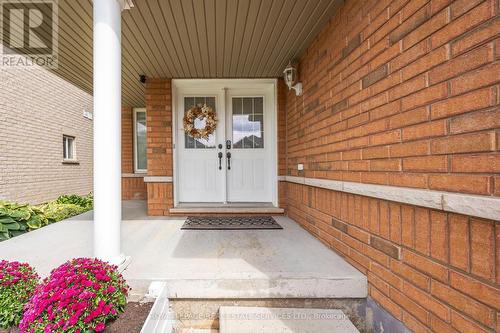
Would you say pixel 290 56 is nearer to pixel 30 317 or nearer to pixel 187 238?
pixel 187 238

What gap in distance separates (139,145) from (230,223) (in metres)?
4.11

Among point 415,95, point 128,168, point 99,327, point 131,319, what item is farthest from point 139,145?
point 415,95

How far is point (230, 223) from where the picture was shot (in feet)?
12.1

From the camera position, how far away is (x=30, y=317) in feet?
4.29

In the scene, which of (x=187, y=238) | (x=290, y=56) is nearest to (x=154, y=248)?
(x=187, y=238)

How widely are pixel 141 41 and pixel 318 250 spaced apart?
2.90m

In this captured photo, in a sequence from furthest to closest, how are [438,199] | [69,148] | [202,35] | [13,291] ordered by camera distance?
[69,148] < [202,35] < [13,291] < [438,199]

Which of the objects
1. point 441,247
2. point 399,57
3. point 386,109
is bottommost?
point 441,247

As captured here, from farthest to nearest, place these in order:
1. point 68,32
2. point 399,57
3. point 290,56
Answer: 1. point 290,56
2. point 68,32
3. point 399,57

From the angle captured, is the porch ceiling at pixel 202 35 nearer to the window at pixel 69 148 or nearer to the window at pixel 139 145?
the window at pixel 139 145

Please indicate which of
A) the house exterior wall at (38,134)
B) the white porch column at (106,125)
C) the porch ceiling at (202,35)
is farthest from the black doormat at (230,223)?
the house exterior wall at (38,134)

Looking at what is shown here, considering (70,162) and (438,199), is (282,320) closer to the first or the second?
(438,199)

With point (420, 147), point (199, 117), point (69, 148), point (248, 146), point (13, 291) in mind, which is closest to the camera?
point (420, 147)

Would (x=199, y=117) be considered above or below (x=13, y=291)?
above
